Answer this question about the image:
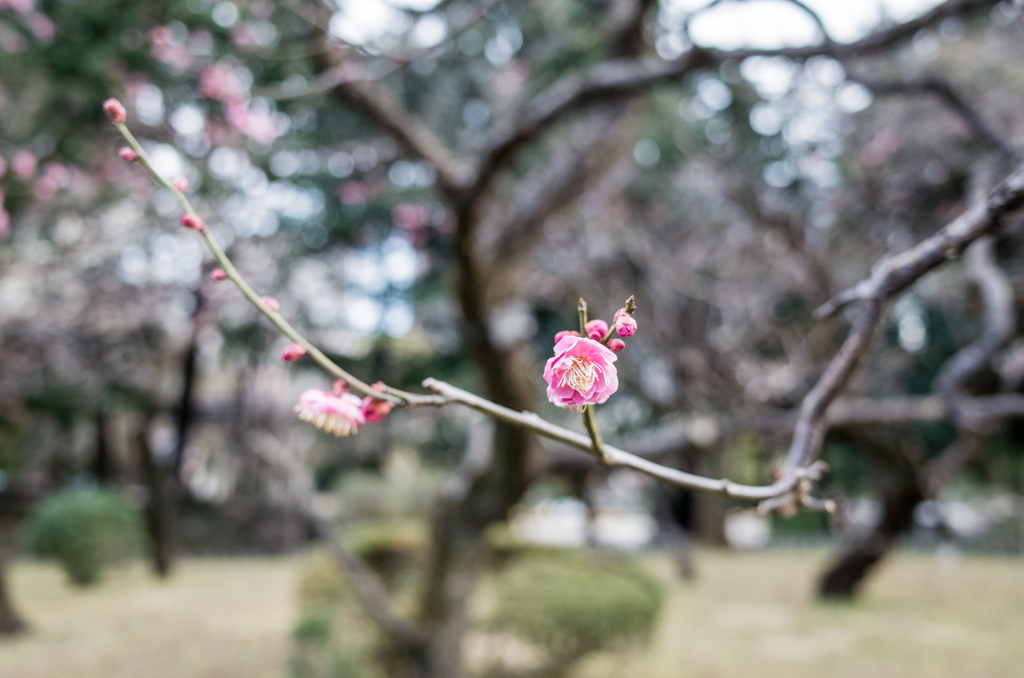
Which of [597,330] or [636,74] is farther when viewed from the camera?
[636,74]

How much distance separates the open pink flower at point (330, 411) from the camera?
86cm

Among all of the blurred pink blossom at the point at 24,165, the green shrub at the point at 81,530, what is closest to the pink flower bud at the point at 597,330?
the blurred pink blossom at the point at 24,165

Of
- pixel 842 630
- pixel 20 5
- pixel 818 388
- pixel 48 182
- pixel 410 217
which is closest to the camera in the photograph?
pixel 818 388

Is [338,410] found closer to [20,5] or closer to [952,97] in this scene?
[952,97]

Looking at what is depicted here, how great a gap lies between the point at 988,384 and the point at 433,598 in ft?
19.2

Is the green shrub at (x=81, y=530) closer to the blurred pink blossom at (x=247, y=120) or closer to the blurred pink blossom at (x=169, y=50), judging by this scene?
the blurred pink blossom at (x=247, y=120)

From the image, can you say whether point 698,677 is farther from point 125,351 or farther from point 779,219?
point 125,351

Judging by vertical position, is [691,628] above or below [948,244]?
above

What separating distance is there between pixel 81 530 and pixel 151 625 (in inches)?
108

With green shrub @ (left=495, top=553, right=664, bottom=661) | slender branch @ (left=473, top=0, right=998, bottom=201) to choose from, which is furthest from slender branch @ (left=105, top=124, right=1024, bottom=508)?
green shrub @ (left=495, top=553, right=664, bottom=661)

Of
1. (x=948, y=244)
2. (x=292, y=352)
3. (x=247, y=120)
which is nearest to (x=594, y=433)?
(x=292, y=352)

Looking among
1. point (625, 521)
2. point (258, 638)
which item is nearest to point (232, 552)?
point (258, 638)

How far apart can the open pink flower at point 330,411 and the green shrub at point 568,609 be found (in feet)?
9.88

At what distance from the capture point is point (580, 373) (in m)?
0.72
